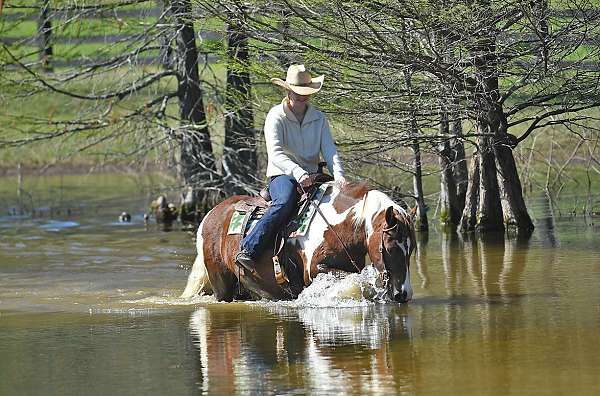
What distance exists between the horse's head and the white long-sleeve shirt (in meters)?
0.91

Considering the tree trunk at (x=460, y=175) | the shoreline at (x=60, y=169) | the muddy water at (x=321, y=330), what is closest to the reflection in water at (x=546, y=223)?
the muddy water at (x=321, y=330)

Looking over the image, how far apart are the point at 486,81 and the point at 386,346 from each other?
6.47 meters

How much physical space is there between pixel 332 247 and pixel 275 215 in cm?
59

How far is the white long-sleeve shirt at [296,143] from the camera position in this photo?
10594mm

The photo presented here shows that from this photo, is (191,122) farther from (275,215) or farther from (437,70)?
(275,215)

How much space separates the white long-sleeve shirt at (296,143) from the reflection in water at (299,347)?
3.88ft

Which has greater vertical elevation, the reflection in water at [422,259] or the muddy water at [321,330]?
the reflection in water at [422,259]

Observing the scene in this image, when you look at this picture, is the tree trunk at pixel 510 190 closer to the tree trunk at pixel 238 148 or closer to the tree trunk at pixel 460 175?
the tree trunk at pixel 460 175

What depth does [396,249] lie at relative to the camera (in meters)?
9.80

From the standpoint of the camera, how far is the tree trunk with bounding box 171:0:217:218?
1986cm

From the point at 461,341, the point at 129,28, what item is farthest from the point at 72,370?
the point at 129,28

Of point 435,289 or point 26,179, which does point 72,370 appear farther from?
point 26,179

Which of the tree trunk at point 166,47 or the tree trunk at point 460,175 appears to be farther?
→ the tree trunk at point 166,47

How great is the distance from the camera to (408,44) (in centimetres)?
1335
